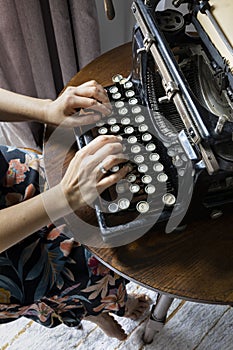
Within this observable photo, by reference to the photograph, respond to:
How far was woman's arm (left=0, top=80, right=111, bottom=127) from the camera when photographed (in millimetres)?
1098

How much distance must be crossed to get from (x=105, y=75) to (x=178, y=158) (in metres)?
0.43

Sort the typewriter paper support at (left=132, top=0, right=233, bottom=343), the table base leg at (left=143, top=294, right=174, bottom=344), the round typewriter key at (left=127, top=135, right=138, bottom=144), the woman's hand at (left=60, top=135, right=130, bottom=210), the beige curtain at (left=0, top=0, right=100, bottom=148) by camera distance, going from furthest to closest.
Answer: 1. the beige curtain at (left=0, top=0, right=100, bottom=148)
2. the table base leg at (left=143, top=294, right=174, bottom=344)
3. the round typewriter key at (left=127, top=135, right=138, bottom=144)
4. the woman's hand at (left=60, top=135, right=130, bottom=210)
5. the typewriter paper support at (left=132, top=0, right=233, bottom=343)

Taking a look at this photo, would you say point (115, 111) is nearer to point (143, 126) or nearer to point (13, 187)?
point (143, 126)

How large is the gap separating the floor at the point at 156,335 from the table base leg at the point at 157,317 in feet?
0.20

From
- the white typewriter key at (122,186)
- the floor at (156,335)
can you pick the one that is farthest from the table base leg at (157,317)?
the white typewriter key at (122,186)

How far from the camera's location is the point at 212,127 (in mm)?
849

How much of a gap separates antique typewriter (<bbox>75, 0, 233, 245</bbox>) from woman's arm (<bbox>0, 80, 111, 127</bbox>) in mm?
30

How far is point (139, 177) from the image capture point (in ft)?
3.26

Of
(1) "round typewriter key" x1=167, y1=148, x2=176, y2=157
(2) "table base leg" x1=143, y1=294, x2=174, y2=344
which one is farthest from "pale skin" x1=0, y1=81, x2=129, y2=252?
(2) "table base leg" x1=143, y1=294, x2=174, y2=344

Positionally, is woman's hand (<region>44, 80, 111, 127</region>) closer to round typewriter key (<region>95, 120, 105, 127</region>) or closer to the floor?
round typewriter key (<region>95, 120, 105, 127</region>)

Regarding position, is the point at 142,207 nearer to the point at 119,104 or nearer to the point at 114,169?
the point at 114,169

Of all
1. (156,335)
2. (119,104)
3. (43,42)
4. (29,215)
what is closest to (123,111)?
(119,104)

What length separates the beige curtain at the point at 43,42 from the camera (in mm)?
1406

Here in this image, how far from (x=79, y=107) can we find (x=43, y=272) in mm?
414
